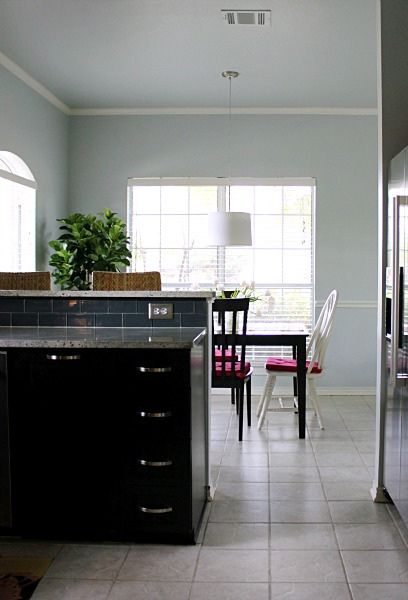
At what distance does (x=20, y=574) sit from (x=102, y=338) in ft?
3.25

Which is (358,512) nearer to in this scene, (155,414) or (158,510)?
(158,510)

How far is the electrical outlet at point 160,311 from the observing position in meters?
3.70

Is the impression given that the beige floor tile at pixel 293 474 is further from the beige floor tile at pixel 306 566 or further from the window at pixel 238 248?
the window at pixel 238 248

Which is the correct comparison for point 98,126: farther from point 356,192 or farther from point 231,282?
point 356,192

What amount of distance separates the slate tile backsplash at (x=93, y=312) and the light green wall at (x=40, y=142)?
2102 mm

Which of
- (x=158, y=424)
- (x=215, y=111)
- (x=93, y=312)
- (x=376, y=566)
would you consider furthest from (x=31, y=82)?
(x=376, y=566)

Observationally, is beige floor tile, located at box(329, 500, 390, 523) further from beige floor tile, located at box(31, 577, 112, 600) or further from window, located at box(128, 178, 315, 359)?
window, located at box(128, 178, 315, 359)

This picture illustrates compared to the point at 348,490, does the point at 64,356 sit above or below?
above

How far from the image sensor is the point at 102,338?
314 cm

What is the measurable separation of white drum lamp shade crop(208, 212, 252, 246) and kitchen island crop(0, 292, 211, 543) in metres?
2.85

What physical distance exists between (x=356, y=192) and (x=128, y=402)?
462 centimetres

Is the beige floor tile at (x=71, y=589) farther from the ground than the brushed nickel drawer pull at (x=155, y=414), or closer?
closer

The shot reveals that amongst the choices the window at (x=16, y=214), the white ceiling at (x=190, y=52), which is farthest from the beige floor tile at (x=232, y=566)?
the window at (x=16, y=214)

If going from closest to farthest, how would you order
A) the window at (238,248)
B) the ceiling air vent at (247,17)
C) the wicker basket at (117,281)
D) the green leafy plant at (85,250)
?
the wicker basket at (117,281)
the ceiling air vent at (247,17)
the green leafy plant at (85,250)
the window at (238,248)
